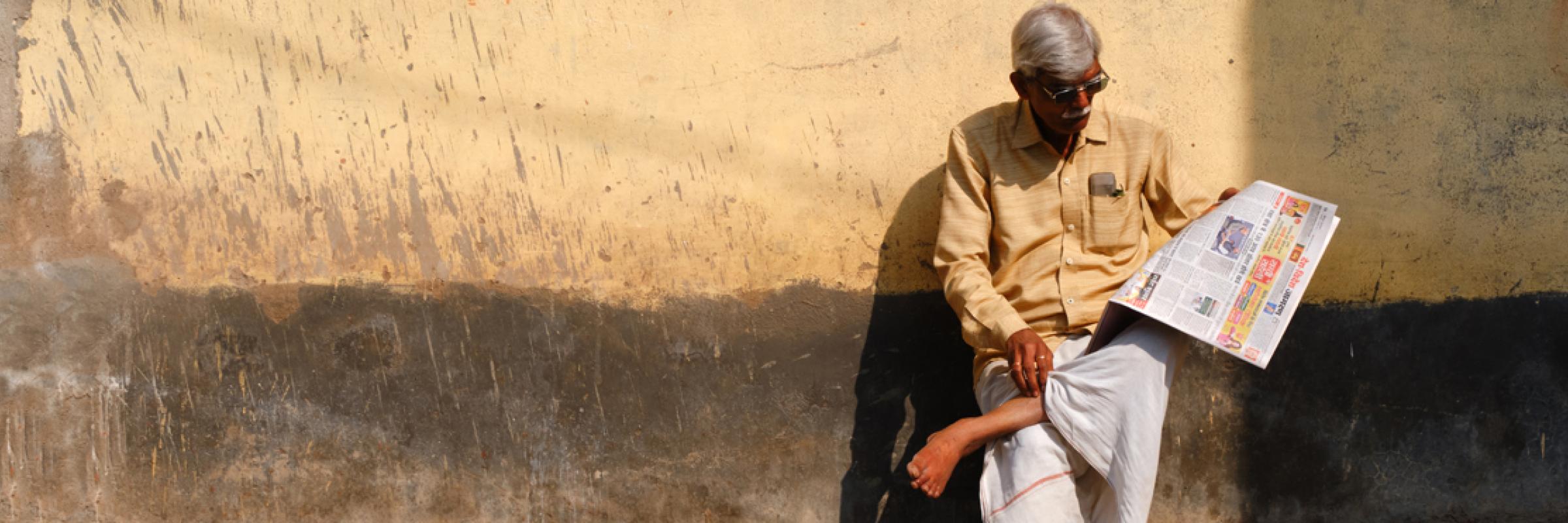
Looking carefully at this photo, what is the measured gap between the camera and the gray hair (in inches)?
99.4

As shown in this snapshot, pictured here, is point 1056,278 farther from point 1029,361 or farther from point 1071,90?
point 1071,90

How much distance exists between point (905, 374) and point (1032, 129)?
0.80 metres

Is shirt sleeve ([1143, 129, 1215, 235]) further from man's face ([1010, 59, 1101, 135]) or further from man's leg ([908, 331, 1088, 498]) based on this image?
man's leg ([908, 331, 1088, 498])

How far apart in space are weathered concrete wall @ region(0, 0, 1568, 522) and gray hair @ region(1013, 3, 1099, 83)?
495 mm

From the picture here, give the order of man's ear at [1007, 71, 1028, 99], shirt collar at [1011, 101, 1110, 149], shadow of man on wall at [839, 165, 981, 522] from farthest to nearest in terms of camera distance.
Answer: shadow of man on wall at [839, 165, 981, 522], shirt collar at [1011, 101, 1110, 149], man's ear at [1007, 71, 1028, 99]

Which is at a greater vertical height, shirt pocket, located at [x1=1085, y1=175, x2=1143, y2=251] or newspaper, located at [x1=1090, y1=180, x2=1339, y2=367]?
shirt pocket, located at [x1=1085, y1=175, x2=1143, y2=251]

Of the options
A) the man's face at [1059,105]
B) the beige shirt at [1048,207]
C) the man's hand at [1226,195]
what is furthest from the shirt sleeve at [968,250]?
the man's hand at [1226,195]

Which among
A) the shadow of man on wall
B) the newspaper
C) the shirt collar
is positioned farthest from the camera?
the shadow of man on wall

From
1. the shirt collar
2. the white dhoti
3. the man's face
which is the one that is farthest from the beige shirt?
the white dhoti

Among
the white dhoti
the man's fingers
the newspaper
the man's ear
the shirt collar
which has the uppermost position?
the man's ear

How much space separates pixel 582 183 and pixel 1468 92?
2.54 m

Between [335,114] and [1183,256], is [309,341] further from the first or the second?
[1183,256]

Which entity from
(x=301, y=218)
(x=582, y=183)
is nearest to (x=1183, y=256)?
(x=582, y=183)

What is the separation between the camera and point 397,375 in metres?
3.07
